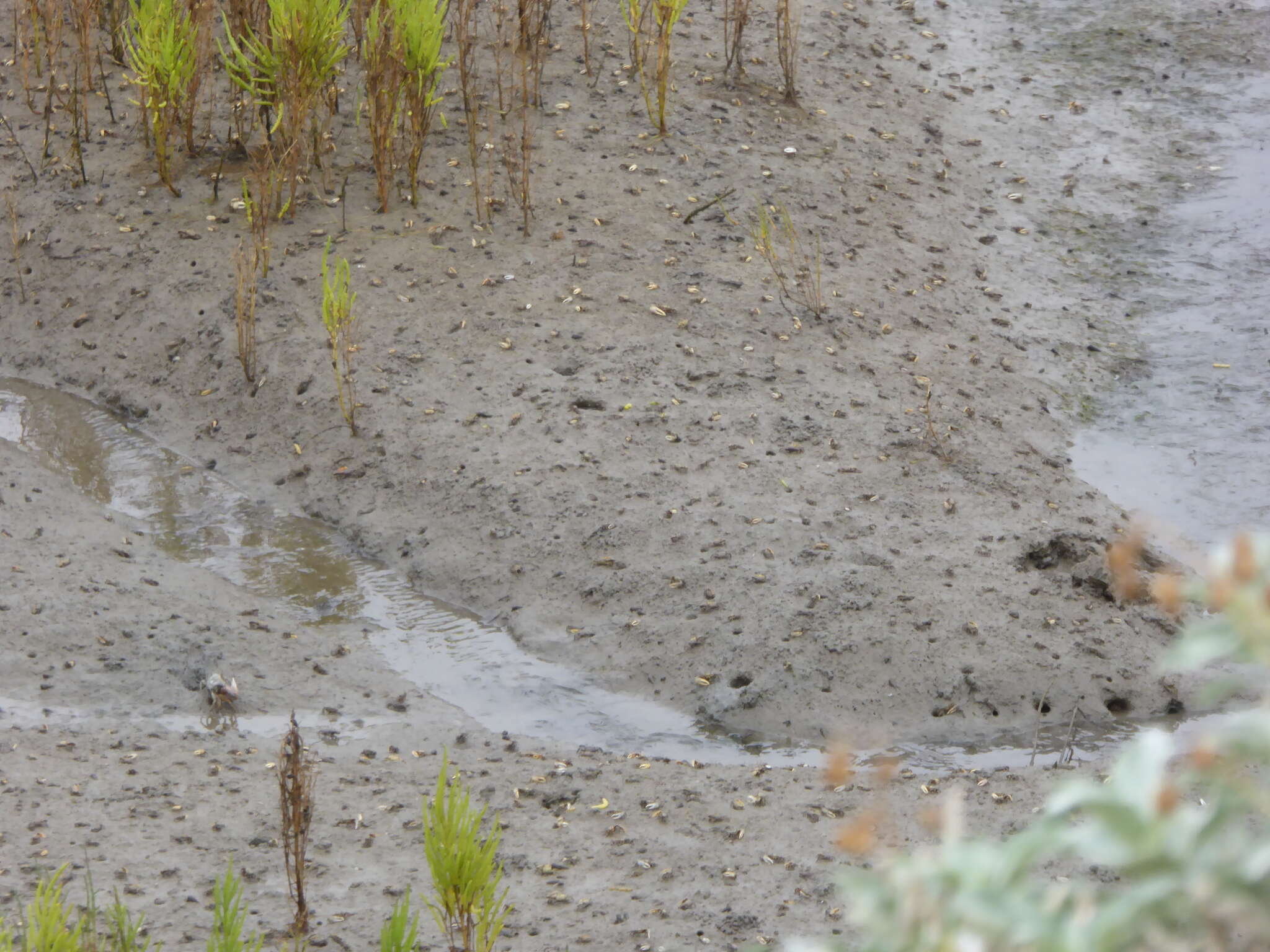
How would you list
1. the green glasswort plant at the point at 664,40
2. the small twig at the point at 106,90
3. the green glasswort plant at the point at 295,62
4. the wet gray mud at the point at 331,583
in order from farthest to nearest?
the small twig at the point at 106,90
the green glasswort plant at the point at 664,40
the green glasswort plant at the point at 295,62
the wet gray mud at the point at 331,583

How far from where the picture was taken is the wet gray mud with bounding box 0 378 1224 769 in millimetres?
3932

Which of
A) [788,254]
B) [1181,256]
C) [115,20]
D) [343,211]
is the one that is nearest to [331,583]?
[343,211]

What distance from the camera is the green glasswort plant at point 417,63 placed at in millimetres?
5852

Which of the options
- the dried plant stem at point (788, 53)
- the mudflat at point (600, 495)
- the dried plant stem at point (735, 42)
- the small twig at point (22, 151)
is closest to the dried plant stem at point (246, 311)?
the mudflat at point (600, 495)

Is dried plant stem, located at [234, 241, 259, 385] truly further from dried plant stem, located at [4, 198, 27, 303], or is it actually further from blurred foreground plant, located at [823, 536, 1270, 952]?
blurred foreground plant, located at [823, 536, 1270, 952]

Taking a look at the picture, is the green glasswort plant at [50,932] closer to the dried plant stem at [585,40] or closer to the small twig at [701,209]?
the small twig at [701,209]

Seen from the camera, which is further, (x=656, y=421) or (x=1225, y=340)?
(x=1225, y=340)

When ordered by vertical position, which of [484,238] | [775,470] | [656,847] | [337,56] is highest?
[337,56]

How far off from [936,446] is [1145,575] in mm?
969

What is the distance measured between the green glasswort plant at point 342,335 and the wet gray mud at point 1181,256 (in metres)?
2.97

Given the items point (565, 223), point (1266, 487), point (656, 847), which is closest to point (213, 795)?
point (656, 847)

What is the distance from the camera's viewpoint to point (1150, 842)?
91 cm

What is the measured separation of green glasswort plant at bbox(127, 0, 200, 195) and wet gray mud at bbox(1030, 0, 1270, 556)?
4.43 m

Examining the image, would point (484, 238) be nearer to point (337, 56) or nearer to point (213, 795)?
point (337, 56)
